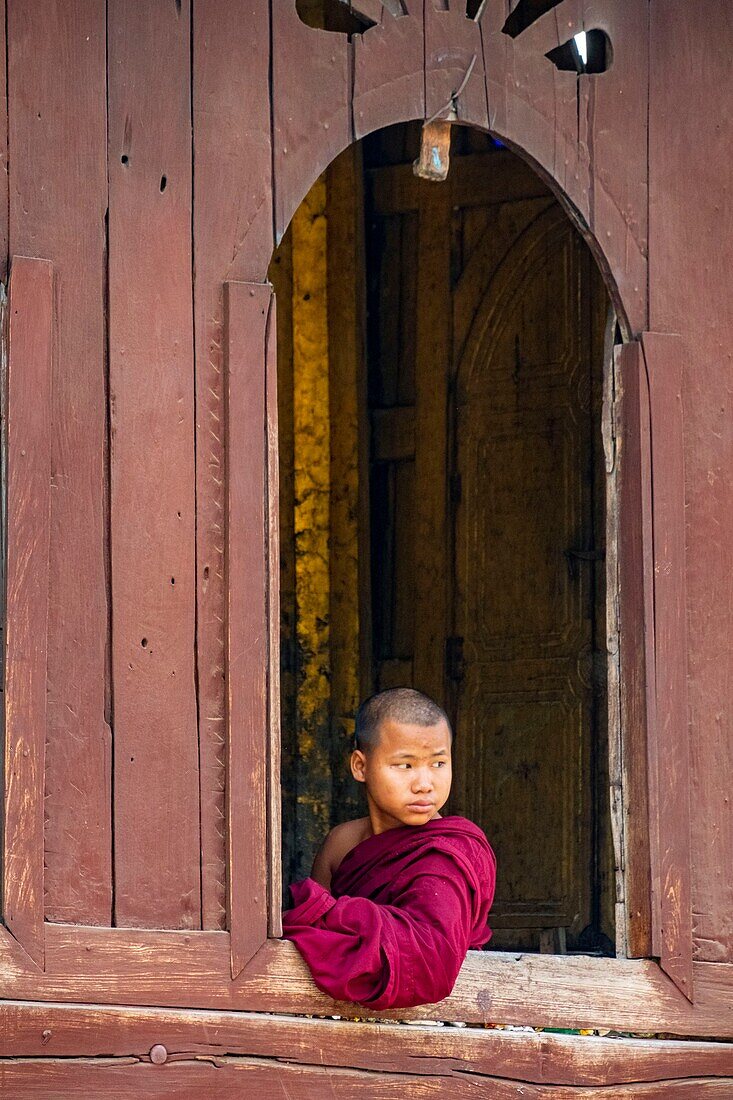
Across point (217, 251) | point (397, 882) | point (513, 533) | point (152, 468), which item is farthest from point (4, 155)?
point (513, 533)

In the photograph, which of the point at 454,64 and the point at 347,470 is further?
the point at 347,470

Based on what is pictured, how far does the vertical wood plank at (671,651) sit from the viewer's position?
5164 mm

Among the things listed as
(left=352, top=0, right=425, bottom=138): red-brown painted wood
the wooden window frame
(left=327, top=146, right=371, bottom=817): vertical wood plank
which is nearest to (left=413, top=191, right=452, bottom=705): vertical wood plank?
(left=327, top=146, right=371, bottom=817): vertical wood plank

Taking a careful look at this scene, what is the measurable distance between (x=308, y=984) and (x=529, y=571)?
290 centimetres

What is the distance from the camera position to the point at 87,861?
4504 millimetres

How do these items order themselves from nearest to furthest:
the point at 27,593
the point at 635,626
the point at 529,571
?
the point at 27,593 → the point at 635,626 → the point at 529,571

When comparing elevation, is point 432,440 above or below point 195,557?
above

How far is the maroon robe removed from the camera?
4.53 metres

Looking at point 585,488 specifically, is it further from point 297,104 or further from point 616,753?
point 297,104

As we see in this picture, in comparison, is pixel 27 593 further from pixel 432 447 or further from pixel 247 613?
pixel 432 447

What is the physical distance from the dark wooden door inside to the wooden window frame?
191 centimetres

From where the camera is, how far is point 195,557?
4.73m

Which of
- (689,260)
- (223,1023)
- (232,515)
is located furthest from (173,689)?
(689,260)

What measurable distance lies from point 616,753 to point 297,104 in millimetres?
1832
